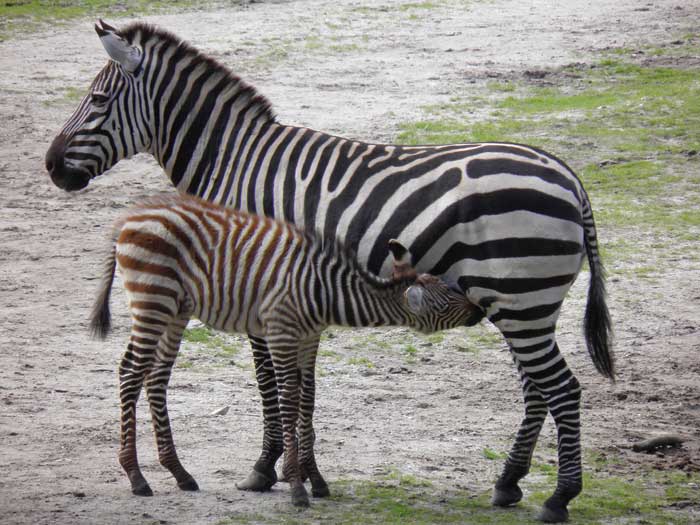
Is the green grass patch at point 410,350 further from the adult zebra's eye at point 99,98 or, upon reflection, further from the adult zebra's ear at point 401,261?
the adult zebra's eye at point 99,98

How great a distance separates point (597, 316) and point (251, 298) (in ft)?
7.45

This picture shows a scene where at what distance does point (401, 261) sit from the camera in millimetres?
6684

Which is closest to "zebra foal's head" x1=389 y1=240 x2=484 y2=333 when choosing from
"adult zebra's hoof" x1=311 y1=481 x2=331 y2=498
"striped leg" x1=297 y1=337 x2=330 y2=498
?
"striped leg" x1=297 y1=337 x2=330 y2=498

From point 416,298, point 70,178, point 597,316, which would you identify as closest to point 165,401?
point 416,298

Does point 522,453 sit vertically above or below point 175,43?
below

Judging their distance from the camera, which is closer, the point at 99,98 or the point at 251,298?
the point at 251,298

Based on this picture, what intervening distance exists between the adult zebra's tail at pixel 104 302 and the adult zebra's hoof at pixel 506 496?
286 centimetres

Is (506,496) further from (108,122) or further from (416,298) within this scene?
(108,122)

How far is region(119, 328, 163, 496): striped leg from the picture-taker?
689 centimetres

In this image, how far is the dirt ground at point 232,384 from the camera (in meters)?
7.22

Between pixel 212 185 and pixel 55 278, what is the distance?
416 cm

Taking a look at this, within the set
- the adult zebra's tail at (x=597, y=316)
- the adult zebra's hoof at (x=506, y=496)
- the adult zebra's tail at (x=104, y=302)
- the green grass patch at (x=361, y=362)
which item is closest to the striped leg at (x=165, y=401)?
the adult zebra's tail at (x=104, y=302)

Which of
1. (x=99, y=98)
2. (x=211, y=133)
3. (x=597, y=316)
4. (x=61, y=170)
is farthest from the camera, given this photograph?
(x=61, y=170)

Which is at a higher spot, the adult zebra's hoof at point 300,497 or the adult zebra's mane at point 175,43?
the adult zebra's mane at point 175,43
